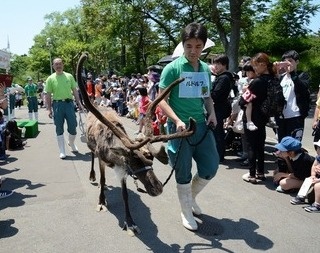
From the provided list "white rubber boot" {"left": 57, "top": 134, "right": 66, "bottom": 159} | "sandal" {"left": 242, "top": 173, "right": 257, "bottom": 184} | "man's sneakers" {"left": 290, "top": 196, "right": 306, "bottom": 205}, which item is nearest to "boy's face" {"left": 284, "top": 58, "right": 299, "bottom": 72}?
"sandal" {"left": 242, "top": 173, "right": 257, "bottom": 184}

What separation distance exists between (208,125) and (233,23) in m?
15.9

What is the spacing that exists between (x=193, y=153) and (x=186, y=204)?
1.98 feet

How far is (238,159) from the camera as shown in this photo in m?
7.92

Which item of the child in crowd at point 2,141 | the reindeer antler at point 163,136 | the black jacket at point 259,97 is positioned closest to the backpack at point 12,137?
the child in crowd at point 2,141

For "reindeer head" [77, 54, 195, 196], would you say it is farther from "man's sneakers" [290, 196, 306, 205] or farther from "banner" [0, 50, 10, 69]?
"banner" [0, 50, 10, 69]

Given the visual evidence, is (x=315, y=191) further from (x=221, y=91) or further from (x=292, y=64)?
(x=221, y=91)

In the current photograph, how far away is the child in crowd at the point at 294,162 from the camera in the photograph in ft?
17.9

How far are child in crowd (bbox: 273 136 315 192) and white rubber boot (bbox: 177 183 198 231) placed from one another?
6.16 ft

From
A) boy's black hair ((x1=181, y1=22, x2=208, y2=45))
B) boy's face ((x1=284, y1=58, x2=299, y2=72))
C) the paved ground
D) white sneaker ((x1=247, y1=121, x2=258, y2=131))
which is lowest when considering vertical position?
the paved ground

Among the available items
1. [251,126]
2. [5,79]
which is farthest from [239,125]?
[5,79]

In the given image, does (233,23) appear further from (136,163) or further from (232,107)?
(136,163)

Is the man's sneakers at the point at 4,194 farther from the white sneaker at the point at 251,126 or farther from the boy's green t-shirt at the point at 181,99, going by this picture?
the white sneaker at the point at 251,126

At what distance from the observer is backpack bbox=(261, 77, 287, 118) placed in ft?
19.4

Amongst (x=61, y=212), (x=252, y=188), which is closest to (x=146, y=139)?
(x=61, y=212)
